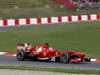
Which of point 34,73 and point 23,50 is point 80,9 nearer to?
point 23,50

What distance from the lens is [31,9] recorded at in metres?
35.0

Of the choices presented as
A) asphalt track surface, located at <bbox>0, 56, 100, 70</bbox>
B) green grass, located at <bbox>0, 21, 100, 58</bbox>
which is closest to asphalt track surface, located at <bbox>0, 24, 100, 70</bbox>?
asphalt track surface, located at <bbox>0, 56, 100, 70</bbox>

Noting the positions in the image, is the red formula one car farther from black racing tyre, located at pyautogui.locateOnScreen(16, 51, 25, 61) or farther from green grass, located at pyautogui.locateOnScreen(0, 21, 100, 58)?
green grass, located at pyautogui.locateOnScreen(0, 21, 100, 58)

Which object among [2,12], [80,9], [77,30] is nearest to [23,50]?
[77,30]

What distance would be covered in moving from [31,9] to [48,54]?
19621mm

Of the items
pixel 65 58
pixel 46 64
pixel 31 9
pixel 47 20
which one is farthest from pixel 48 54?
pixel 31 9

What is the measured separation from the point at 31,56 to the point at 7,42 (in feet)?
18.4

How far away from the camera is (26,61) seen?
16.3 metres

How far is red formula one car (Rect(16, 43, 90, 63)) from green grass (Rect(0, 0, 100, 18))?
16409 mm

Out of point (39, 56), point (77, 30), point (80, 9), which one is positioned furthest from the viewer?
point (80, 9)

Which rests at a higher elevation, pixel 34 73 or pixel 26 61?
pixel 34 73

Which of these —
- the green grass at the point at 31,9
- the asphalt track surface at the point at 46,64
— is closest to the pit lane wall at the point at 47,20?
the green grass at the point at 31,9

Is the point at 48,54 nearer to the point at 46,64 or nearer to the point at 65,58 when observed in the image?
the point at 46,64

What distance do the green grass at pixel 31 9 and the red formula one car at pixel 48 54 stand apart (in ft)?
53.8
